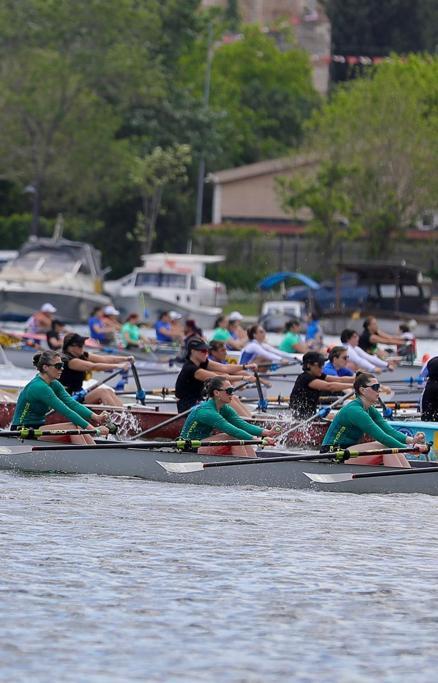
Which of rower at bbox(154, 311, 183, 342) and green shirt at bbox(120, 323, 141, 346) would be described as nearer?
green shirt at bbox(120, 323, 141, 346)

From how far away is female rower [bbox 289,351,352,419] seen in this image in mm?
22984

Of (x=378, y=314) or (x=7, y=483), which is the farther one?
(x=378, y=314)

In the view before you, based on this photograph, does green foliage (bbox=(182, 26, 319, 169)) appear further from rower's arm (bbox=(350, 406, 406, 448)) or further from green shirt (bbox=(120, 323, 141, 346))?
rower's arm (bbox=(350, 406, 406, 448))

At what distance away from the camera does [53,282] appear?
47750 mm

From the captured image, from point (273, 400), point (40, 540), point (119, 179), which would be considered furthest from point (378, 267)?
point (40, 540)

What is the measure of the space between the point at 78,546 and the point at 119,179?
171 feet

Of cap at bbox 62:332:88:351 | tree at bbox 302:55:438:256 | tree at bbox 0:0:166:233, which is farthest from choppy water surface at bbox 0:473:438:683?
tree at bbox 0:0:166:233

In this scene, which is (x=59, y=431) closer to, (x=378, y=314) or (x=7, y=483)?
(x=7, y=483)

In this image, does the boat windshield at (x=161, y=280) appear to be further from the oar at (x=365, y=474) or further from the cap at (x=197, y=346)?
the oar at (x=365, y=474)

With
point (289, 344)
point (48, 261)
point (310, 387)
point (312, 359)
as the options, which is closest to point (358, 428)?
point (312, 359)

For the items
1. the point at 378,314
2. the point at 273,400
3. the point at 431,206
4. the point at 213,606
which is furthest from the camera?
the point at 431,206

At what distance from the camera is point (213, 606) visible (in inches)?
587

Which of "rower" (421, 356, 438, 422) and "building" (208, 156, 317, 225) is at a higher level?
"building" (208, 156, 317, 225)

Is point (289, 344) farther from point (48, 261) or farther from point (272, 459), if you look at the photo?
point (272, 459)
